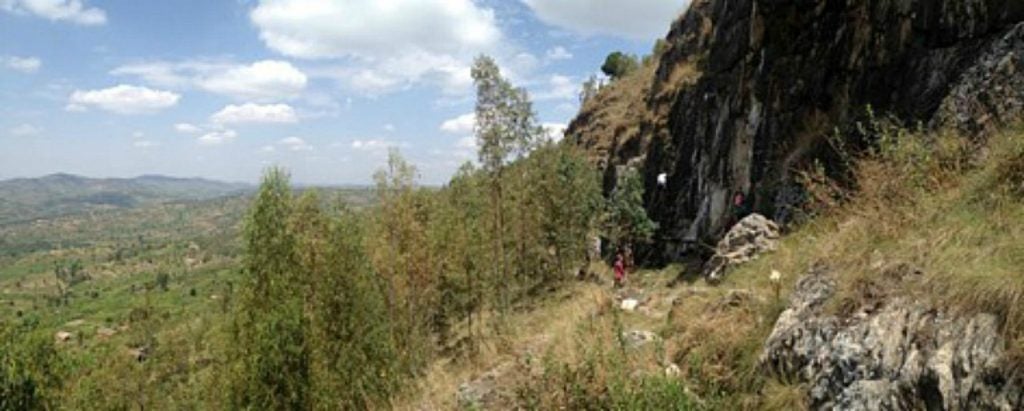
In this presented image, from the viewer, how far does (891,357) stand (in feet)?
16.7

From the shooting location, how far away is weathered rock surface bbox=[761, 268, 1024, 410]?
4.33 m

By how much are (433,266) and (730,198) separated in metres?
10.6

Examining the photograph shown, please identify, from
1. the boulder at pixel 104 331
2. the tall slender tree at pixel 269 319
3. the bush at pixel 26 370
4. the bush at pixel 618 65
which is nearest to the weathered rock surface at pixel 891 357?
the tall slender tree at pixel 269 319

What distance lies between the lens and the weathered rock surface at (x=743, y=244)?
1399 centimetres

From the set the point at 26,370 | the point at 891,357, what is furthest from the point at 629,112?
the point at 891,357

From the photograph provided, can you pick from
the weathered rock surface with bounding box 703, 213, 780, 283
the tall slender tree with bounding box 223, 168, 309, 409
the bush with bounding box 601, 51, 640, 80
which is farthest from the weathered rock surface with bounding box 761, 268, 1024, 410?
the bush with bounding box 601, 51, 640, 80

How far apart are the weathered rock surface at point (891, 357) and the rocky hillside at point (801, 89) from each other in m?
5.39

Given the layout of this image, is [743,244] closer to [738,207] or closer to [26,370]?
[738,207]

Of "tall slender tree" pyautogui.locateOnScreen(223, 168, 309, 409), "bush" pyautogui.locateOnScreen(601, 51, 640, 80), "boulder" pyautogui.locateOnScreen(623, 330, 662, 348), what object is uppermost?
"bush" pyautogui.locateOnScreen(601, 51, 640, 80)

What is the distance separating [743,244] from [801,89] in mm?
6760

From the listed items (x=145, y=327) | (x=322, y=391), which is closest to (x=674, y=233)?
(x=322, y=391)

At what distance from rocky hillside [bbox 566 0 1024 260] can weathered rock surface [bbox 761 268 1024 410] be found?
539 centimetres

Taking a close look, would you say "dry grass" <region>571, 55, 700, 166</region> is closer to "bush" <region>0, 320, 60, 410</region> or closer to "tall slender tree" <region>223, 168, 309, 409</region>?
"tall slender tree" <region>223, 168, 309, 409</region>

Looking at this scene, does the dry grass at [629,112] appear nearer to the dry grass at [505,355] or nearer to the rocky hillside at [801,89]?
the rocky hillside at [801,89]
